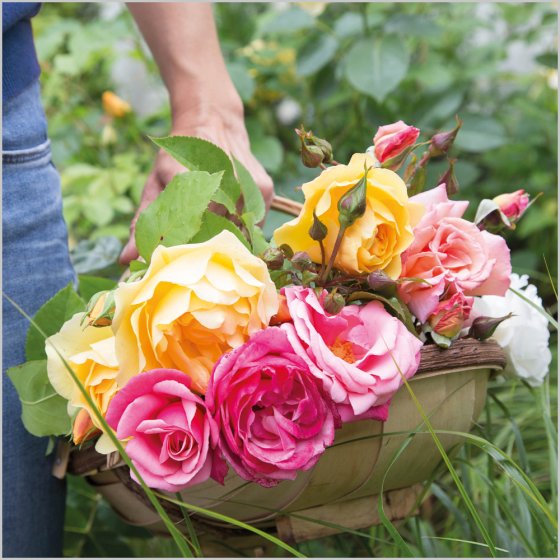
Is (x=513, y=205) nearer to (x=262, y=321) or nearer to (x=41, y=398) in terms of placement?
(x=262, y=321)

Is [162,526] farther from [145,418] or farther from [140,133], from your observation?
[140,133]

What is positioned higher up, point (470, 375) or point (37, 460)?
point (470, 375)

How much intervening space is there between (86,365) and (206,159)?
20cm

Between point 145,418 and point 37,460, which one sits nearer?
point 145,418

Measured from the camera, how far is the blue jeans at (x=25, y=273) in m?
0.86

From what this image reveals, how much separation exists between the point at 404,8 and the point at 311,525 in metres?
1.52

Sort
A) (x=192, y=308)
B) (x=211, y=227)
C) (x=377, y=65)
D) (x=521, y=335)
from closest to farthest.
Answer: (x=192, y=308)
(x=211, y=227)
(x=521, y=335)
(x=377, y=65)

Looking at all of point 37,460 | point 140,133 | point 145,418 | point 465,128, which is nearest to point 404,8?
point 465,128

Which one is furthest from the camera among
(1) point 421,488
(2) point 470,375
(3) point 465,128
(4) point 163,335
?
(3) point 465,128

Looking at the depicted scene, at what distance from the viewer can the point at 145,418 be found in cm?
60

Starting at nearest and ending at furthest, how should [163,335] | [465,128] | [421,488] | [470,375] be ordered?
[163,335], [470,375], [421,488], [465,128]

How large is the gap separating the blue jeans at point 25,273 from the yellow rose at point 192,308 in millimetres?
308

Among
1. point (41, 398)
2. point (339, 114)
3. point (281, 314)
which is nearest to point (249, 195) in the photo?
point (281, 314)

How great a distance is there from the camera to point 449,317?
666 millimetres
